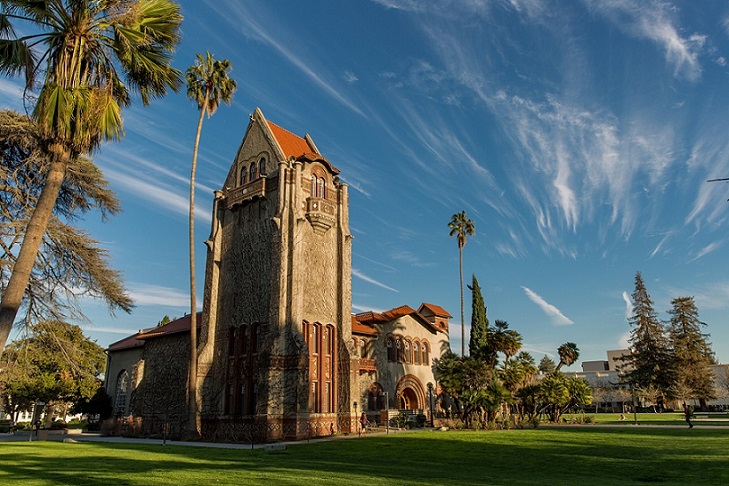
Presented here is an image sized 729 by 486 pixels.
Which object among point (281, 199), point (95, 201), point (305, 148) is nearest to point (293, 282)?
point (281, 199)

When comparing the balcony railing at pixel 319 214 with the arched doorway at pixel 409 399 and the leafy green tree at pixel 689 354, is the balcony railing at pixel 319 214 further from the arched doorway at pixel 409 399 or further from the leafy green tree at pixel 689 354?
the leafy green tree at pixel 689 354

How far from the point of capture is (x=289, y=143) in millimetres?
39062

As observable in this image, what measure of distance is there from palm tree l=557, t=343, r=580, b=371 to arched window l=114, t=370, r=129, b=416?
41996mm

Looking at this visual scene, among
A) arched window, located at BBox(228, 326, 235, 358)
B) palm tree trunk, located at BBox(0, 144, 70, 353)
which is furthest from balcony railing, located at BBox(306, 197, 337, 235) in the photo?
palm tree trunk, located at BBox(0, 144, 70, 353)

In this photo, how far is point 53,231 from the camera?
48.5 feet

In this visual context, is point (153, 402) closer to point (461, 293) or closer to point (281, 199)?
point (281, 199)

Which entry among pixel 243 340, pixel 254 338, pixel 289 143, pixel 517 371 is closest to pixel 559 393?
pixel 517 371

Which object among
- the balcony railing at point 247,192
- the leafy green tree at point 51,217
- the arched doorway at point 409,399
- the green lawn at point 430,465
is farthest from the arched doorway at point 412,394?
the leafy green tree at point 51,217

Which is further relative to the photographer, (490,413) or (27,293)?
(490,413)

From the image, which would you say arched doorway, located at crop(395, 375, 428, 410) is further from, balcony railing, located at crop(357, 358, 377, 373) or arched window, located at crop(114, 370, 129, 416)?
arched window, located at crop(114, 370, 129, 416)

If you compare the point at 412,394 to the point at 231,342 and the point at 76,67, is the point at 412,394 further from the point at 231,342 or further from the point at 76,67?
the point at 76,67

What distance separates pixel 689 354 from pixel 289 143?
62.3 m

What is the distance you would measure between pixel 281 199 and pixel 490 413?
72.1 feet

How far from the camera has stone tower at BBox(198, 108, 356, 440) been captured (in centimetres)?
3130
